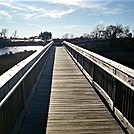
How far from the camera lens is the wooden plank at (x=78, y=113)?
4.20 metres

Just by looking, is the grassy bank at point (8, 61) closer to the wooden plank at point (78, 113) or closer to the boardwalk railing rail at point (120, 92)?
the wooden plank at point (78, 113)

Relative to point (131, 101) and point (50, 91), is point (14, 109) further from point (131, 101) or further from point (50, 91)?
point (50, 91)

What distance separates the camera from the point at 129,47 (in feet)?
194

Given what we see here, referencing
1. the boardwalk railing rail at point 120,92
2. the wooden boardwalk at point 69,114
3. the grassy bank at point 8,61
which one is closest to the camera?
the boardwalk railing rail at point 120,92

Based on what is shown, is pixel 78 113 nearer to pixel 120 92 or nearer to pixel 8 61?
pixel 120 92

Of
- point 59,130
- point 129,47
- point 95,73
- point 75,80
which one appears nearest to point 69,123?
point 59,130

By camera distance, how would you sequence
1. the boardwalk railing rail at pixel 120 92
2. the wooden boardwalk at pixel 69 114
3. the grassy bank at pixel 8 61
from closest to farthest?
the boardwalk railing rail at pixel 120 92, the wooden boardwalk at pixel 69 114, the grassy bank at pixel 8 61

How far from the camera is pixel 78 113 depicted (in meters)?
4.97

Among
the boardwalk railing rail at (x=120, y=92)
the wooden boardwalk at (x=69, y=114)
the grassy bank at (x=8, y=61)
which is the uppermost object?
the boardwalk railing rail at (x=120, y=92)

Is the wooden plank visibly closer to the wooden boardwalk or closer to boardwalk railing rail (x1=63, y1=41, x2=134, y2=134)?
the wooden boardwalk

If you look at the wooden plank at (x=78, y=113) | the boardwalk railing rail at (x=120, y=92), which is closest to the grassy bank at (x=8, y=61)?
the wooden plank at (x=78, y=113)

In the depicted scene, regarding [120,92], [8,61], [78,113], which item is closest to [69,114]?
[78,113]

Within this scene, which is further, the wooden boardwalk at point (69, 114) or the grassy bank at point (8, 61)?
the grassy bank at point (8, 61)

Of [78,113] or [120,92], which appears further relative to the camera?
[78,113]
